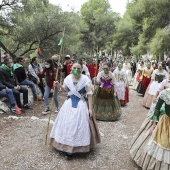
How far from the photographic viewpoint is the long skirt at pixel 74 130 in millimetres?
3777

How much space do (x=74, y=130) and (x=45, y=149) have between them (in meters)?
0.83

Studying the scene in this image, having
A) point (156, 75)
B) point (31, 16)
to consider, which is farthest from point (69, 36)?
point (156, 75)

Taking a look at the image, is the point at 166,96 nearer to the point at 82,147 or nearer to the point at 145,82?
the point at 82,147

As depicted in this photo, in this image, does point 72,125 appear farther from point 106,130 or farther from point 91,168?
point 106,130

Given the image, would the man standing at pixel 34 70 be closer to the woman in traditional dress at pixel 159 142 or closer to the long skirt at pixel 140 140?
the long skirt at pixel 140 140

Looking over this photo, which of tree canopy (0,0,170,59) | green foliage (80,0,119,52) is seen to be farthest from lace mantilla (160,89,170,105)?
green foliage (80,0,119,52)

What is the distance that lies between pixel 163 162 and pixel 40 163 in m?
1.97

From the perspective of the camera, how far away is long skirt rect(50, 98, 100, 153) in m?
3.78

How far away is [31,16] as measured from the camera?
13.5 meters

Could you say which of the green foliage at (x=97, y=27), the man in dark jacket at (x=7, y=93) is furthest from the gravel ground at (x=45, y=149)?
the green foliage at (x=97, y=27)

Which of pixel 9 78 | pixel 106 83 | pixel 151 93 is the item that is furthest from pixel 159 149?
pixel 151 93

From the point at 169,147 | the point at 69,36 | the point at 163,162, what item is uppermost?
the point at 69,36

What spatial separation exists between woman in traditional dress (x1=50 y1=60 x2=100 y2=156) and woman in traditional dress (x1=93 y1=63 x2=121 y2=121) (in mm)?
2152

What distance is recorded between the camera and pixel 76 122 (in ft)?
12.5
